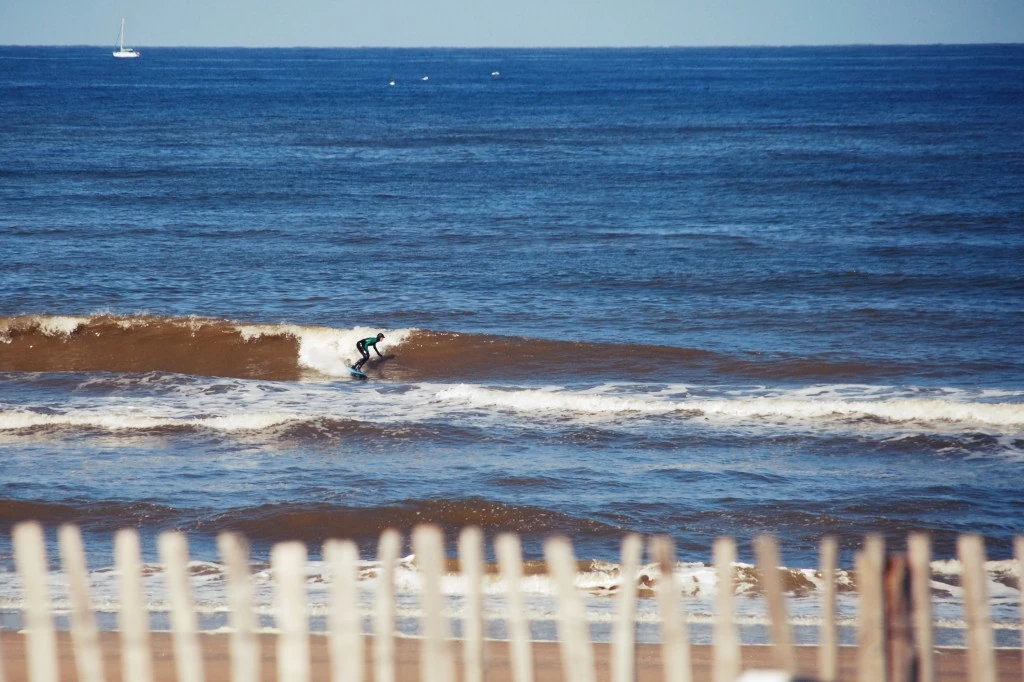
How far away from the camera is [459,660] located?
7.11 metres

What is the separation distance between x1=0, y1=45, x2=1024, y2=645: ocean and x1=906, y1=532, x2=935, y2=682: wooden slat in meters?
3.93

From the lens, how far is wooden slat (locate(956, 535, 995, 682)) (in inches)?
157

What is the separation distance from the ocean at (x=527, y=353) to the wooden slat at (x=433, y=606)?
4428 millimetres

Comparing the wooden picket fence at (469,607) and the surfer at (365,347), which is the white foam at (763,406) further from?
the wooden picket fence at (469,607)

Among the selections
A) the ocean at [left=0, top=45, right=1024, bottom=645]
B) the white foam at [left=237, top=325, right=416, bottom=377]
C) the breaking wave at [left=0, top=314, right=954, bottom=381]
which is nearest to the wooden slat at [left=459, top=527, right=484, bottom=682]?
the ocean at [left=0, top=45, right=1024, bottom=645]

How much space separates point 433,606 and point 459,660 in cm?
330

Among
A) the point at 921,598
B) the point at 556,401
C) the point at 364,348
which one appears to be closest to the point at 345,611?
the point at 921,598

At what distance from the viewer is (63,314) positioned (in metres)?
21.7

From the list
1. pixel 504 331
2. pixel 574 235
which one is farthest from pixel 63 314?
pixel 574 235

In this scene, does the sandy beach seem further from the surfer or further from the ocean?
the surfer

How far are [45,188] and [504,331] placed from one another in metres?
22.5

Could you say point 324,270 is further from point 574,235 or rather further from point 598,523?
point 598,523

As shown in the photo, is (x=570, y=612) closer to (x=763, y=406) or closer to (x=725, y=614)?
(x=725, y=614)

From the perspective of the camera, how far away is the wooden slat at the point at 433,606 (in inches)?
154
